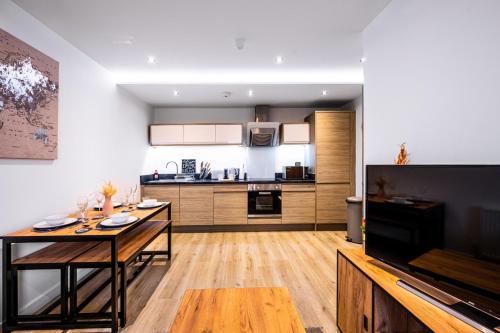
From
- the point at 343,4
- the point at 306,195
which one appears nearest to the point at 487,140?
the point at 343,4

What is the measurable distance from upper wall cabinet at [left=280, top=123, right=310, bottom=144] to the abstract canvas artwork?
343 cm

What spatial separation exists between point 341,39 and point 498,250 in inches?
87.8

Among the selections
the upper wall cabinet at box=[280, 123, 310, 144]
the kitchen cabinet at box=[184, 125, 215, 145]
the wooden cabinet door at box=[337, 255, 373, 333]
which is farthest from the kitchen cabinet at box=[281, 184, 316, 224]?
the wooden cabinet door at box=[337, 255, 373, 333]

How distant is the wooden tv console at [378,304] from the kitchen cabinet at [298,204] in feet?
8.00

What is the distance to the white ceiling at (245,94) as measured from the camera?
3.49m

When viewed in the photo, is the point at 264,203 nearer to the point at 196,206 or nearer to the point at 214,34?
the point at 196,206

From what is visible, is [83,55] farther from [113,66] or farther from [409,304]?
[409,304]

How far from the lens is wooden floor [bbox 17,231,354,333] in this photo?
191 cm

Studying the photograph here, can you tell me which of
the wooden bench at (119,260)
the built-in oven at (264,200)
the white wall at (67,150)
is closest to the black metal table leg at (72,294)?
the wooden bench at (119,260)

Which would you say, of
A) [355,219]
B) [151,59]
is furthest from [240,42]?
[355,219]

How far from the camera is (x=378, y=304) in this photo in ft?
4.05

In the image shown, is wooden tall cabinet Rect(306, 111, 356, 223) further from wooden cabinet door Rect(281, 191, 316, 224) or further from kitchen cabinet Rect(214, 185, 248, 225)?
kitchen cabinet Rect(214, 185, 248, 225)

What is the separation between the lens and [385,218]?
1383mm

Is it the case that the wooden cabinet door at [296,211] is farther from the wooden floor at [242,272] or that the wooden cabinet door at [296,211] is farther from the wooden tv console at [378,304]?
the wooden tv console at [378,304]
